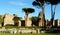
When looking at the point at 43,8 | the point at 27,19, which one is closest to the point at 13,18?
the point at 27,19

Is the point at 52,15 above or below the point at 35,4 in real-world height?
below

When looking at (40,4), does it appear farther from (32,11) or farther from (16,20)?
(16,20)

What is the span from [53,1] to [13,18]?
26.2 meters

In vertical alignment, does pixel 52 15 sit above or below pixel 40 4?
below

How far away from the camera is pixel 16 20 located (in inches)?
2581

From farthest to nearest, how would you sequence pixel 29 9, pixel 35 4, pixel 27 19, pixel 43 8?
1. pixel 27 19
2. pixel 29 9
3. pixel 35 4
4. pixel 43 8

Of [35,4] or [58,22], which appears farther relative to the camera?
[58,22]

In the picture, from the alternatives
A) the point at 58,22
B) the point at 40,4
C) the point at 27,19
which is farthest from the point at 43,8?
the point at 58,22

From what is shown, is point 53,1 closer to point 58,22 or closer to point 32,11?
point 32,11

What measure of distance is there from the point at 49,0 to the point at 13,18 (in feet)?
82.8

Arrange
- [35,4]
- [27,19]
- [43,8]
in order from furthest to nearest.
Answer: [27,19], [35,4], [43,8]

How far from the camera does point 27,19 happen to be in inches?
2131

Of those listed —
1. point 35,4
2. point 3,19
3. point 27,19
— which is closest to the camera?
point 35,4

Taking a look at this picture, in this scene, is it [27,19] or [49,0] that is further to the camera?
[27,19]
